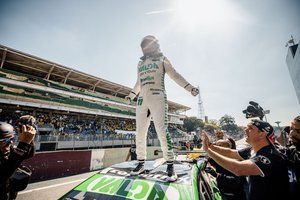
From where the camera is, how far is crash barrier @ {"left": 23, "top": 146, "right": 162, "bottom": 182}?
838 centimetres

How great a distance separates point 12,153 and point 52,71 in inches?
985

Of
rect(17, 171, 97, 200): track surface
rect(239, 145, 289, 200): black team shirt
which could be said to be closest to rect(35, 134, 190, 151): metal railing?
rect(17, 171, 97, 200): track surface

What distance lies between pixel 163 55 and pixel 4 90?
19.9 meters

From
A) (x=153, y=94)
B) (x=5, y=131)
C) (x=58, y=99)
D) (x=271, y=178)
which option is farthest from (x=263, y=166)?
(x=58, y=99)

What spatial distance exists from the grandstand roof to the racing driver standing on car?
848 inches

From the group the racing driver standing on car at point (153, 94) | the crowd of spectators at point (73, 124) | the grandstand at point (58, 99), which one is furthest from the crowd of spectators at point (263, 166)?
the crowd of spectators at point (73, 124)

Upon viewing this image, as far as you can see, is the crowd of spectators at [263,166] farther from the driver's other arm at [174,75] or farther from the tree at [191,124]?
the tree at [191,124]

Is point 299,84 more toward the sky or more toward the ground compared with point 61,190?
more toward the sky

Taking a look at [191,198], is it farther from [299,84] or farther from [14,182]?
[299,84]

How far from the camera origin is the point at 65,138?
14.4 meters

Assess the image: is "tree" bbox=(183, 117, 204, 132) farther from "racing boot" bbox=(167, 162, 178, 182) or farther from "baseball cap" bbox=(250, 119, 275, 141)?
"racing boot" bbox=(167, 162, 178, 182)

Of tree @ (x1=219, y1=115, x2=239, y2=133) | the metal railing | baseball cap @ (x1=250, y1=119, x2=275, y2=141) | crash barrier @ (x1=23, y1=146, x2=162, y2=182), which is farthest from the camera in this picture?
tree @ (x1=219, y1=115, x2=239, y2=133)

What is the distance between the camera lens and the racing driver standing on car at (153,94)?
2.54 metres

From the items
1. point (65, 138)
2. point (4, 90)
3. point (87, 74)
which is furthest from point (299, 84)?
point (4, 90)
